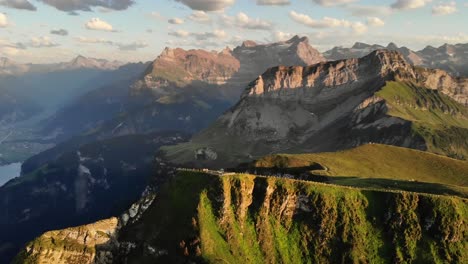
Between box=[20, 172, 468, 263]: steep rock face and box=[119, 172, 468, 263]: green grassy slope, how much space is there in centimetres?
27

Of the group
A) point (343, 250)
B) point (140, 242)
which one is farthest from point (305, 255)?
point (140, 242)

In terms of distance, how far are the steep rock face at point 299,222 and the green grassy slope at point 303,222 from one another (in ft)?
0.89

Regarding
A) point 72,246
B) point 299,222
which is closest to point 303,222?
point 299,222

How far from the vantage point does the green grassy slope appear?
463 feet

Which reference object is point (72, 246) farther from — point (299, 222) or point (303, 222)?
point (303, 222)

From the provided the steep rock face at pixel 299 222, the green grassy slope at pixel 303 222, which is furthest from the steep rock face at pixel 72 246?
the green grassy slope at pixel 303 222

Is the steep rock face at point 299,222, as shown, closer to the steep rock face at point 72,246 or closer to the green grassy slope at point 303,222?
the green grassy slope at point 303,222

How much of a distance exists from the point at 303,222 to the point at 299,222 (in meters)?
1.17

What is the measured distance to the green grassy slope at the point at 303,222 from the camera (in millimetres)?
141250

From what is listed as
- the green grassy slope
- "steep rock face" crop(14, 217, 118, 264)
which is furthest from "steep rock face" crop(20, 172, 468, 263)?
"steep rock face" crop(14, 217, 118, 264)

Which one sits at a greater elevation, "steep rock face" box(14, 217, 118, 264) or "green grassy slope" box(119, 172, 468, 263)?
"green grassy slope" box(119, 172, 468, 263)

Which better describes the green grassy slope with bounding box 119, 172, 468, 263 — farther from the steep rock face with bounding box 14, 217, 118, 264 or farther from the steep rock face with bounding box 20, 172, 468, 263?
the steep rock face with bounding box 14, 217, 118, 264

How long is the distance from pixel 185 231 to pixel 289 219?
32800 millimetres

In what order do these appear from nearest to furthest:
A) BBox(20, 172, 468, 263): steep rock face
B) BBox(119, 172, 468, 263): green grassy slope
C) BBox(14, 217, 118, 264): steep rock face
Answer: BBox(14, 217, 118, 264): steep rock face, BBox(20, 172, 468, 263): steep rock face, BBox(119, 172, 468, 263): green grassy slope
